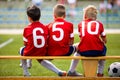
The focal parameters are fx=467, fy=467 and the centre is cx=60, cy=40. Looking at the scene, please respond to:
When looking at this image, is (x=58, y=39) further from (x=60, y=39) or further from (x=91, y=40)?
(x=91, y=40)

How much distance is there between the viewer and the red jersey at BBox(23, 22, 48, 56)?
24.0 ft

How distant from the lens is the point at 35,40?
7.32 m

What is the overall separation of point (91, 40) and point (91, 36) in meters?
0.07

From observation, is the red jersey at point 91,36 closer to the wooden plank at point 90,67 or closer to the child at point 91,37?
the child at point 91,37

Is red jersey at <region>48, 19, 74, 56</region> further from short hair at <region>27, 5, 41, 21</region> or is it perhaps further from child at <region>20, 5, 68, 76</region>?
short hair at <region>27, 5, 41, 21</region>

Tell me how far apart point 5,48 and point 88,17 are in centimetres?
646

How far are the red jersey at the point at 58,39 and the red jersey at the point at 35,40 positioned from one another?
0.12 meters

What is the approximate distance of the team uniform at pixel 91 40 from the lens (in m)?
7.24

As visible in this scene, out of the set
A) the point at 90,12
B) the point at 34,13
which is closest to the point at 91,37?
the point at 90,12

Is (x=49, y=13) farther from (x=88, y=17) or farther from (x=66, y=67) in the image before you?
(x=88, y=17)

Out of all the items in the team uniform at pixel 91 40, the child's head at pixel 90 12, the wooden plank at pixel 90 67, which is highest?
the child's head at pixel 90 12

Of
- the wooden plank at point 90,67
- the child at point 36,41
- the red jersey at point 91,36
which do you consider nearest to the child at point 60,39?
the child at point 36,41

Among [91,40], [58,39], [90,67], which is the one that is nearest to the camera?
[90,67]

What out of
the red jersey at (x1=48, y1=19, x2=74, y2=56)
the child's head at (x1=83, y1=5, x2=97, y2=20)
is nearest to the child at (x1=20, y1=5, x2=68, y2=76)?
the red jersey at (x1=48, y1=19, x2=74, y2=56)
